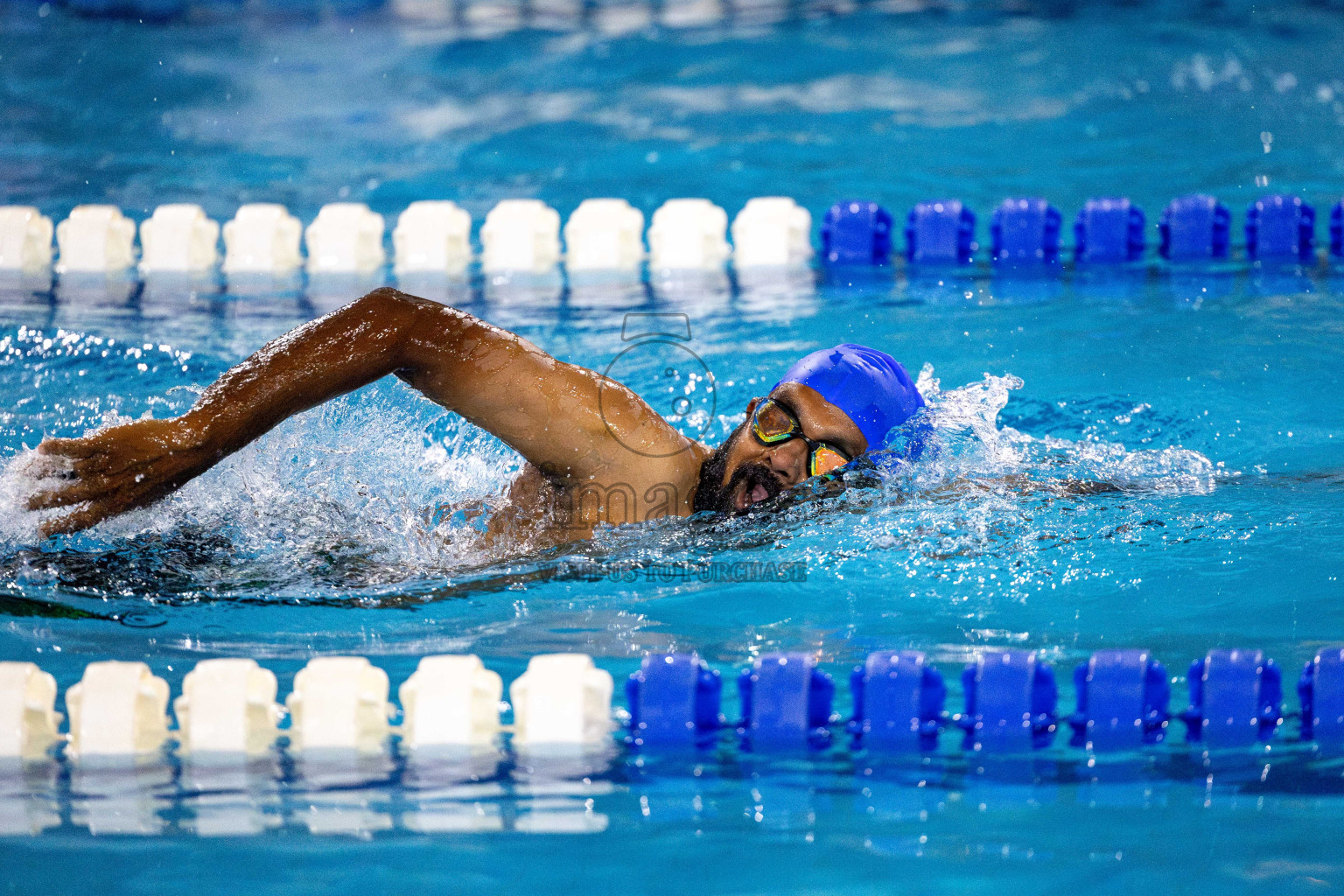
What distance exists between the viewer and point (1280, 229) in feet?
17.4

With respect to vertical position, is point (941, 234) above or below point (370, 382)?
above

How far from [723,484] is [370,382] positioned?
2.64ft

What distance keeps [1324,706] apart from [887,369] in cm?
114

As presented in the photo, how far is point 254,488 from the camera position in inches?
116

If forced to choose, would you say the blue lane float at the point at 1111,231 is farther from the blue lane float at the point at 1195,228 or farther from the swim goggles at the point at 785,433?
the swim goggles at the point at 785,433

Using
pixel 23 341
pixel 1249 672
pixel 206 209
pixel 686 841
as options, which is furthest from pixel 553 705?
pixel 206 209

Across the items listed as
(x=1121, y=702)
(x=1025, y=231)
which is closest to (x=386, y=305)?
(x=1121, y=702)

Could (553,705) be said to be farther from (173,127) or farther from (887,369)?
(173,127)

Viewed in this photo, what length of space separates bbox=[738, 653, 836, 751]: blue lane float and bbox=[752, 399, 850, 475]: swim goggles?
58 cm

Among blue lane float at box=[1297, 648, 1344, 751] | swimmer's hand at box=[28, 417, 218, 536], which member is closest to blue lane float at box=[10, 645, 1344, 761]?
blue lane float at box=[1297, 648, 1344, 751]

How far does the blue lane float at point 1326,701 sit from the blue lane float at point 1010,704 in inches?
17.9

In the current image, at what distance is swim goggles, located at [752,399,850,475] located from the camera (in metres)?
2.77

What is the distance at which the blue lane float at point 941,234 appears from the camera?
5.34 m

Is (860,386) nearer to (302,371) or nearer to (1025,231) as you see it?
(302,371)
